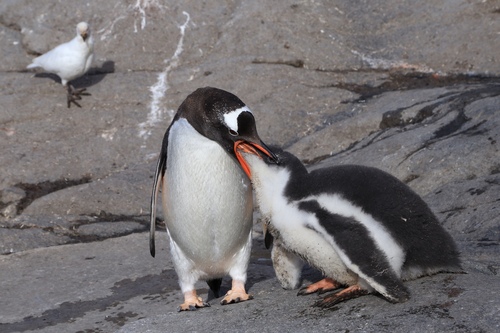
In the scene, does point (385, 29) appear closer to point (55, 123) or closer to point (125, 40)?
point (125, 40)

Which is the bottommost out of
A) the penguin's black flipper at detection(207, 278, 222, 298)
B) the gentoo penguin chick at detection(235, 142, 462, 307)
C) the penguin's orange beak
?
the penguin's black flipper at detection(207, 278, 222, 298)

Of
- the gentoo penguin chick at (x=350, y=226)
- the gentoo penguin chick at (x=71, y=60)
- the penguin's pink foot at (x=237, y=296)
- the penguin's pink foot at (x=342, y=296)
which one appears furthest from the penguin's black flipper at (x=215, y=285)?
the gentoo penguin chick at (x=71, y=60)

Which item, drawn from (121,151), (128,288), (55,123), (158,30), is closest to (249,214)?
(128,288)

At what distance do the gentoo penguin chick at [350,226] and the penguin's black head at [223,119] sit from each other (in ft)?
0.21

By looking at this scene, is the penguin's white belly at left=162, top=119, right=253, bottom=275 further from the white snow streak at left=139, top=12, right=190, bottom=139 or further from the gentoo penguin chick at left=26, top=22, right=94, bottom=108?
the gentoo penguin chick at left=26, top=22, right=94, bottom=108

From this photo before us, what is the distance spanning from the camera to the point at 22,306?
211 inches

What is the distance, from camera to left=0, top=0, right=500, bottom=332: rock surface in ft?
14.1

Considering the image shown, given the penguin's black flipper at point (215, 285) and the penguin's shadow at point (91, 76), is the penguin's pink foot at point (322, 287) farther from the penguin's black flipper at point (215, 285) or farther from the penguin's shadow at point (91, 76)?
the penguin's shadow at point (91, 76)

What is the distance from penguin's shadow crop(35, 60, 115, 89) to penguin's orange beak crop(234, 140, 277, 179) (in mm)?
5545

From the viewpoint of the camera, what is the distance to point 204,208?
451 cm

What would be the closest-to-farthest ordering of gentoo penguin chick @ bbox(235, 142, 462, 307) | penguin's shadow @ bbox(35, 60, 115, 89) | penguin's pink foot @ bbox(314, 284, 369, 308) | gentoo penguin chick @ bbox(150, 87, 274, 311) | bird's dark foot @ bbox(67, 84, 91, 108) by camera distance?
gentoo penguin chick @ bbox(235, 142, 462, 307)
penguin's pink foot @ bbox(314, 284, 369, 308)
gentoo penguin chick @ bbox(150, 87, 274, 311)
bird's dark foot @ bbox(67, 84, 91, 108)
penguin's shadow @ bbox(35, 60, 115, 89)

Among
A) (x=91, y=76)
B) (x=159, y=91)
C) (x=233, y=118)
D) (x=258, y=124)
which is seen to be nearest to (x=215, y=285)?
(x=233, y=118)

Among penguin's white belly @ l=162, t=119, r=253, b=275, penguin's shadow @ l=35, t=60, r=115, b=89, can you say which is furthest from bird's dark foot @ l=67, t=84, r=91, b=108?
penguin's white belly @ l=162, t=119, r=253, b=275

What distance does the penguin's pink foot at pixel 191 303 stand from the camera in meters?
4.47
